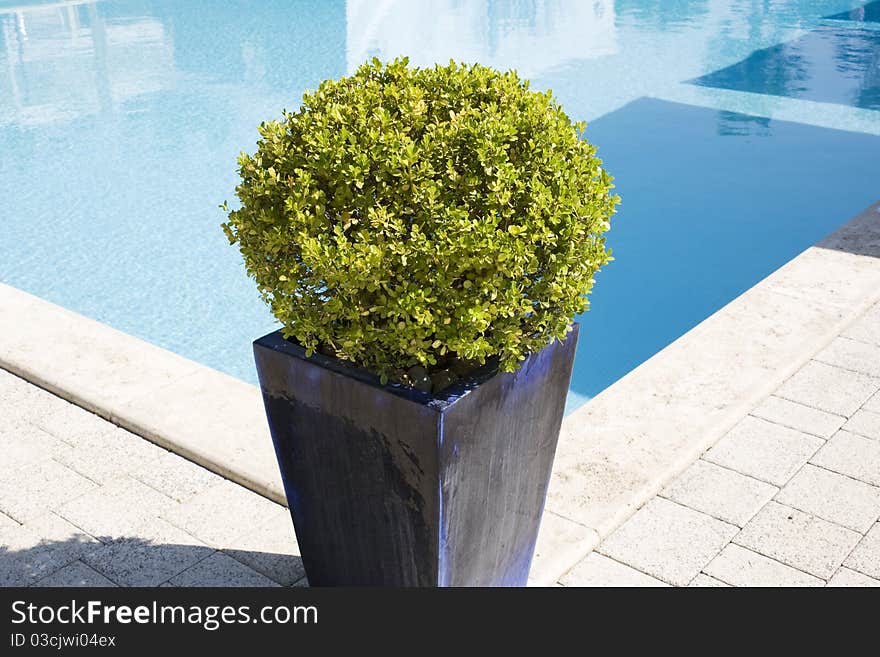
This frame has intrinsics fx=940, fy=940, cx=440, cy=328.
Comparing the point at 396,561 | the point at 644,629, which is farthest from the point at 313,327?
the point at 644,629

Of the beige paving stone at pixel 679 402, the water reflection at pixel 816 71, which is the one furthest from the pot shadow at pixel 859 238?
the water reflection at pixel 816 71

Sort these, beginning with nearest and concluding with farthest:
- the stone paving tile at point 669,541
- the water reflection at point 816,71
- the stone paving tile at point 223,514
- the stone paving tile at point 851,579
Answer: the stone paving tile at point 851,579
the stone paving tile at point 669,541
the stone paving tile at point 223,514
the water reflection at point 816,71

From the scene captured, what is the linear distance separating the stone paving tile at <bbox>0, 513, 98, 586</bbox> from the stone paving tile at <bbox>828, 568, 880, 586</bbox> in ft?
9.23

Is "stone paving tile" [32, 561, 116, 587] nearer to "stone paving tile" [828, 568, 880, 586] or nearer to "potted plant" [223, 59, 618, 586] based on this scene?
"potted plant" [223, 59, 618, 586]

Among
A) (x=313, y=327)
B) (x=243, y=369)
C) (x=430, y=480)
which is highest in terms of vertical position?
(x=313, y=327)

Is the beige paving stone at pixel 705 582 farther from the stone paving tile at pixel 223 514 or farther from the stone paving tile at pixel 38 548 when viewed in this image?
the stone paving tile at pixel 38 548

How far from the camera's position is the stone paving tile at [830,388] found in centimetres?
462

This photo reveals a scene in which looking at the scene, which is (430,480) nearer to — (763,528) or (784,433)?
(763,528)

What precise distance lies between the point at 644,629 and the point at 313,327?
4.91 feet

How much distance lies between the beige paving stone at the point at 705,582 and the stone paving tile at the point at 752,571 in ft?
0.07


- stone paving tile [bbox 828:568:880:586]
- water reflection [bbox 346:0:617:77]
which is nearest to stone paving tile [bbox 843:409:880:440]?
stone paving tile [bbox 828:568:880:586]

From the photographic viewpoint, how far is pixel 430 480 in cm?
259

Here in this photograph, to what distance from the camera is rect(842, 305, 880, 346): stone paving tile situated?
5312 millimetres

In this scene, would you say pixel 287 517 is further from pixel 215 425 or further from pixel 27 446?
pixel 27 446
